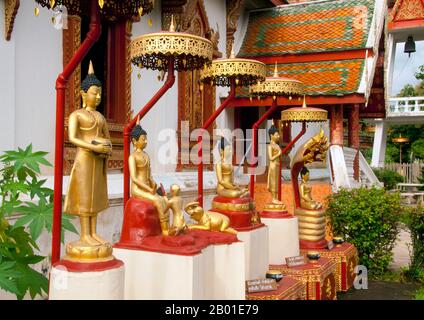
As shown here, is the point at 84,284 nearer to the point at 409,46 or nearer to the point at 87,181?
the point at 87,181

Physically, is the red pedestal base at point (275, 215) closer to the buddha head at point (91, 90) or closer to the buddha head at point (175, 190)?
the buddha head at point (175, 190)

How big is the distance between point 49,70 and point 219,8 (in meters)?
5.46

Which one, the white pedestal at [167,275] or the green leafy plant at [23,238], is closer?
the green leafy plant at [23,238]

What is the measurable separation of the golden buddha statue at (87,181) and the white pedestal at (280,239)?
329 cm

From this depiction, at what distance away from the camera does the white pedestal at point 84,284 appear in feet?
10.1

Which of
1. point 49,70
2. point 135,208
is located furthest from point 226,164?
point 49,70

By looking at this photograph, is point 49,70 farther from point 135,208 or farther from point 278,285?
point 278,285

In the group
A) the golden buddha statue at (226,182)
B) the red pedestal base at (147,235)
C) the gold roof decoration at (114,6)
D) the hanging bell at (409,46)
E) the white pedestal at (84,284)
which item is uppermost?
the hanging bell at (409,46)

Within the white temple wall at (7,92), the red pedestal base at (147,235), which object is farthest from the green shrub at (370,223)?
the white temple wall at (7,92)

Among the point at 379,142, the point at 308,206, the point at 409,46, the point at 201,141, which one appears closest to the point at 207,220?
the point at 201,141

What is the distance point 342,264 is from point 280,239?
1180 millimetres

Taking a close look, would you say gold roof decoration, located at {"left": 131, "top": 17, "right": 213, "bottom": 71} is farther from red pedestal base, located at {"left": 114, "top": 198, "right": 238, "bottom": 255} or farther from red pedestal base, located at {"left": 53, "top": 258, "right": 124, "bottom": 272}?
red pedestal base, located at {"left": 53, "top": 258, "right": 124, "bottom": 272}

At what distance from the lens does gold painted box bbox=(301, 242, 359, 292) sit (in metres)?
6.72

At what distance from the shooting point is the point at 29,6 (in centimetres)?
547
